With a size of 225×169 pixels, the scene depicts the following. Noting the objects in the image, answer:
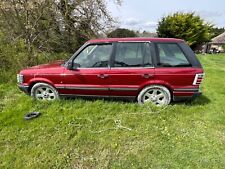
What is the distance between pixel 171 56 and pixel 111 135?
236 cm

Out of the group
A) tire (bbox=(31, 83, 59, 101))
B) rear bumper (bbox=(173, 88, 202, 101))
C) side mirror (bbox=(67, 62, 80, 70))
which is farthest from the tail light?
tire (bbox=(31, 83, 59, 101))

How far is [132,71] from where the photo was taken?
219 inches

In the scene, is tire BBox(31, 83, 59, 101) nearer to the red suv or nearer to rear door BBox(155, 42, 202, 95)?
the red suv

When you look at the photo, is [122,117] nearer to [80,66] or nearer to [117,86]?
[117,86]

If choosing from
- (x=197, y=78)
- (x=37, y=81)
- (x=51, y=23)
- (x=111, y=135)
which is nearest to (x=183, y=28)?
(x=51, y=23)

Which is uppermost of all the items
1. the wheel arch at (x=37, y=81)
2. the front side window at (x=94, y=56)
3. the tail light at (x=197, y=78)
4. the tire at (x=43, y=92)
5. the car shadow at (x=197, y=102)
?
the front side window at (x=94, y=56)

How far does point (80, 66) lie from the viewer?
227 inches

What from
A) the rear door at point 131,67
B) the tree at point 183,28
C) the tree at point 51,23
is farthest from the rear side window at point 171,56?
the tree at point 183,28

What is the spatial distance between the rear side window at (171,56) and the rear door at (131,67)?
0.25 m

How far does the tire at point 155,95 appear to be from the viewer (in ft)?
18.7

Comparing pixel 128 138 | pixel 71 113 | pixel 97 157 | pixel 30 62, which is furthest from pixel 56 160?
pixel 30 62

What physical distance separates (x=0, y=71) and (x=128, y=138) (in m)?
6.60

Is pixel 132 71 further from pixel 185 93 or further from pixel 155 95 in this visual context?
pixel 185 93

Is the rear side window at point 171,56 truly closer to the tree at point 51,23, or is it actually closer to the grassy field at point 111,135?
the grassy field at point 111,135
